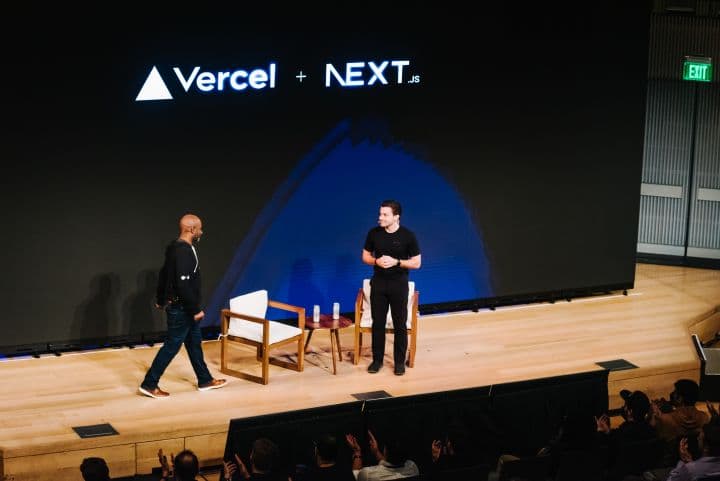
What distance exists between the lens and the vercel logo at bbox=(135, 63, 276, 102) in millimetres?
9828

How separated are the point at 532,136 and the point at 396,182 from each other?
4.62 feet

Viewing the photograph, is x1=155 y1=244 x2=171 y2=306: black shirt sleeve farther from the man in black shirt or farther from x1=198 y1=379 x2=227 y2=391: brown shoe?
the man in black shirt

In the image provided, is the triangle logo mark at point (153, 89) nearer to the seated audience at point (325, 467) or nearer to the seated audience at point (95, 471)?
the seated audience at point (325, 467)

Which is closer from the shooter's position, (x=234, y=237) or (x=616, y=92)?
(x=234, y=237)

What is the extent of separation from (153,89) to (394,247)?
2223 mm

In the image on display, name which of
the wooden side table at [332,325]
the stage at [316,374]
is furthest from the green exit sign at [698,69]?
the wooden side table at [332,325]

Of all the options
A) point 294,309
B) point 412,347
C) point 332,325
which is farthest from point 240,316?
point 412,347

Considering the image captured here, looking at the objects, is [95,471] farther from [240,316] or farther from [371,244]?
[371,244]

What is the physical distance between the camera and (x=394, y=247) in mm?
9516

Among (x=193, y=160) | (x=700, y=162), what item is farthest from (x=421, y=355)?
(x=700, y=162)

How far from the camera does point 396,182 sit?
1100 cm

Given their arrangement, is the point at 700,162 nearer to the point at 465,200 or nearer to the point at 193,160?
the point at 465,200

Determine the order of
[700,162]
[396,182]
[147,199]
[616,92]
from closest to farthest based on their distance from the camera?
[147,199] < [396,182] < [616,92] < [700,162]

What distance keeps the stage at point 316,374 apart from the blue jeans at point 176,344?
0.19 meters
